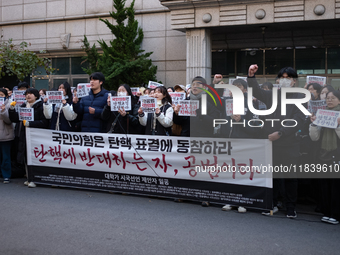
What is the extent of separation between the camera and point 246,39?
15375 mm

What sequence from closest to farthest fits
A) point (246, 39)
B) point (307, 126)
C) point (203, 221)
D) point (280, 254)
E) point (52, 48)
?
1. point (280, 254)
2. point (203, 221)
3. point (307, 126)
4. point (246, 39)
5. point (52, 48)

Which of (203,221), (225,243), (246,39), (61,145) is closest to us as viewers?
(225,243)

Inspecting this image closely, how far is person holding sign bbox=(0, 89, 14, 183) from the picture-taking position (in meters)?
8.71

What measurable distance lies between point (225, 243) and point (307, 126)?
104 inches

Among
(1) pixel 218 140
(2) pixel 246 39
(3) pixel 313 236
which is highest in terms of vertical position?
(2) pixel 246 39

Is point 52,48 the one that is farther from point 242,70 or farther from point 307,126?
point 307,126

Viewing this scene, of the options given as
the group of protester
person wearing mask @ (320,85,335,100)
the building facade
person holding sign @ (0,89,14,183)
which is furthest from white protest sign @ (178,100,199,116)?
the building facade

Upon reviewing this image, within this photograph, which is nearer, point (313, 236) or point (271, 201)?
point (313, 236)

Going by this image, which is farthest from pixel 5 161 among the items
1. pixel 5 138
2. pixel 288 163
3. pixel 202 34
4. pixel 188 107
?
pixel 202 34

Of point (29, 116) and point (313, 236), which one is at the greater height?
point (29, 116)

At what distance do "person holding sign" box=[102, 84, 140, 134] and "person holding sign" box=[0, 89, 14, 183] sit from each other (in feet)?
8.72

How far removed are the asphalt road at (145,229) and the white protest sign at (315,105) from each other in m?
1.69

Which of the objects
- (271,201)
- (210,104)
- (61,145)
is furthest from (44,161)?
(271,201)

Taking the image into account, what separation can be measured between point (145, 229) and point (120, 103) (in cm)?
259
